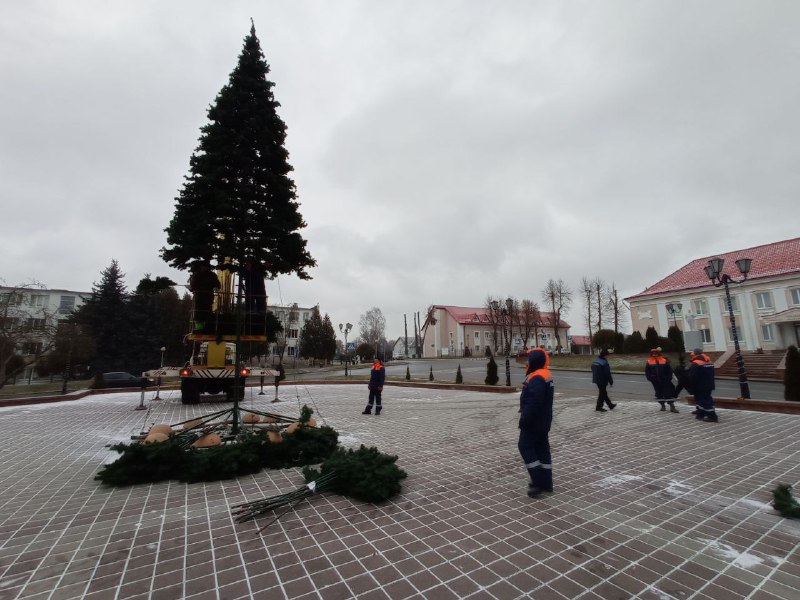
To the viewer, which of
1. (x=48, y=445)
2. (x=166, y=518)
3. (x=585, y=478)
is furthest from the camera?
(x=48, y=445)

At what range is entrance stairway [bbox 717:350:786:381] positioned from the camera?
23870mm

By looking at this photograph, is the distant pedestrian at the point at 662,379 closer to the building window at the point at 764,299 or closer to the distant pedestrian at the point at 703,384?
the distant pedestrian at the point at 703,384

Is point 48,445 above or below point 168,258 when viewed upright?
below

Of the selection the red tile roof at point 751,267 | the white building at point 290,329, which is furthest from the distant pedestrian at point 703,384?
the white building at point 290,329

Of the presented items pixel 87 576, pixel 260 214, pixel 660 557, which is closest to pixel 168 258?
pixel 260 214

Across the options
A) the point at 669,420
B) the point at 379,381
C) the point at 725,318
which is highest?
the point at 725,318

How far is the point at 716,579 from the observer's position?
8.54ft

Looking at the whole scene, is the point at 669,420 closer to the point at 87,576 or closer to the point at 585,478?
the point at 585,478

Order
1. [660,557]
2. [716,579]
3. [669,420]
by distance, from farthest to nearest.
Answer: [669,420], [660,557], [716,579]

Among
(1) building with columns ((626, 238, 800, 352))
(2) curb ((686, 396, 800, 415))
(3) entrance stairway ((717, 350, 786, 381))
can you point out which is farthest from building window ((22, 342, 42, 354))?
(1) building with columns ((626, 238, 800, 352))

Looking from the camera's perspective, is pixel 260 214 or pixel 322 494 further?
pixel 260 214

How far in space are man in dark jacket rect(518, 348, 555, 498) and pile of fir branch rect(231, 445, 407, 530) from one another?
149 centimetres

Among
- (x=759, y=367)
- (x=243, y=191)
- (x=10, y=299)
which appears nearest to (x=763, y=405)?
(x=243, y=191)

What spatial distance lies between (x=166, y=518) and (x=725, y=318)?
4676 cm
